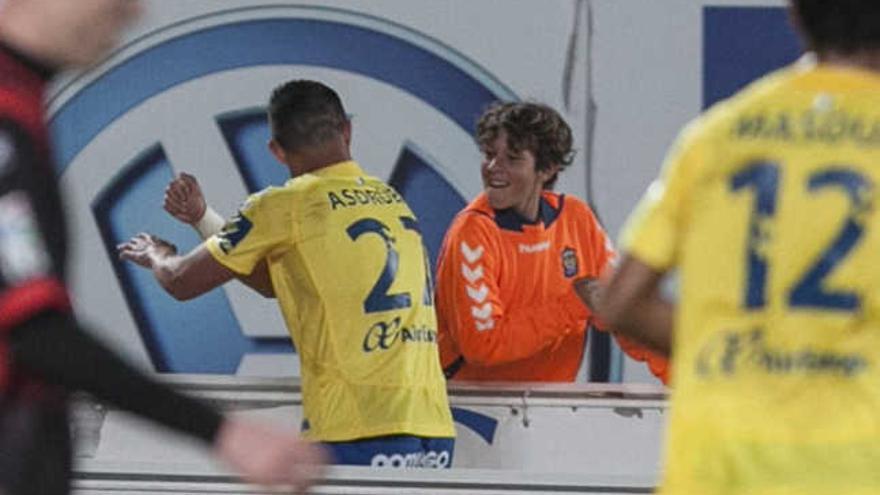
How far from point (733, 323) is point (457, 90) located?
538cm

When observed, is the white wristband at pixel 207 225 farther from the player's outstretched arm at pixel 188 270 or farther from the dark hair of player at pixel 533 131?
the dark hair of player at pixel 533 131

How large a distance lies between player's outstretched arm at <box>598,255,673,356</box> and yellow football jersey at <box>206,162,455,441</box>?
3282 millimetres

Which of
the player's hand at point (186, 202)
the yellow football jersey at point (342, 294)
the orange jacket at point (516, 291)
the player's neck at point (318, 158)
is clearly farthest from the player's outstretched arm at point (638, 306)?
the player's hand at point (186, 202)

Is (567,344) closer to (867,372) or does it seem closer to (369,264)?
(369,264)

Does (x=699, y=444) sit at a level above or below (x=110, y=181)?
below

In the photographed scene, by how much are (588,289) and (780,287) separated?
4.25 meters

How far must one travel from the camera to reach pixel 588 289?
7520 millimetres

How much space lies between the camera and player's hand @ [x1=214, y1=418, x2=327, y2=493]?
3.17 m

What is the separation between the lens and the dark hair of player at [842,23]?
3328mm

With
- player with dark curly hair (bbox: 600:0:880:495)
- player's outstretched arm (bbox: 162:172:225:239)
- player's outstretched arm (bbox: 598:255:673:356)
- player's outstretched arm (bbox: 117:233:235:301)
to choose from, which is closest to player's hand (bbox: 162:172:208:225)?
player's outstretched arm (bbox: 162:172:225:239)

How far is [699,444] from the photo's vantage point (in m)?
3.28

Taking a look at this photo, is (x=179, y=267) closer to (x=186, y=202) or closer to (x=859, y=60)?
(x=186, y=202)

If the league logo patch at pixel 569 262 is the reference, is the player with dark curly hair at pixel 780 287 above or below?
below

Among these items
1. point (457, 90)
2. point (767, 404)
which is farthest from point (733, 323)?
→ point (457, 90)
